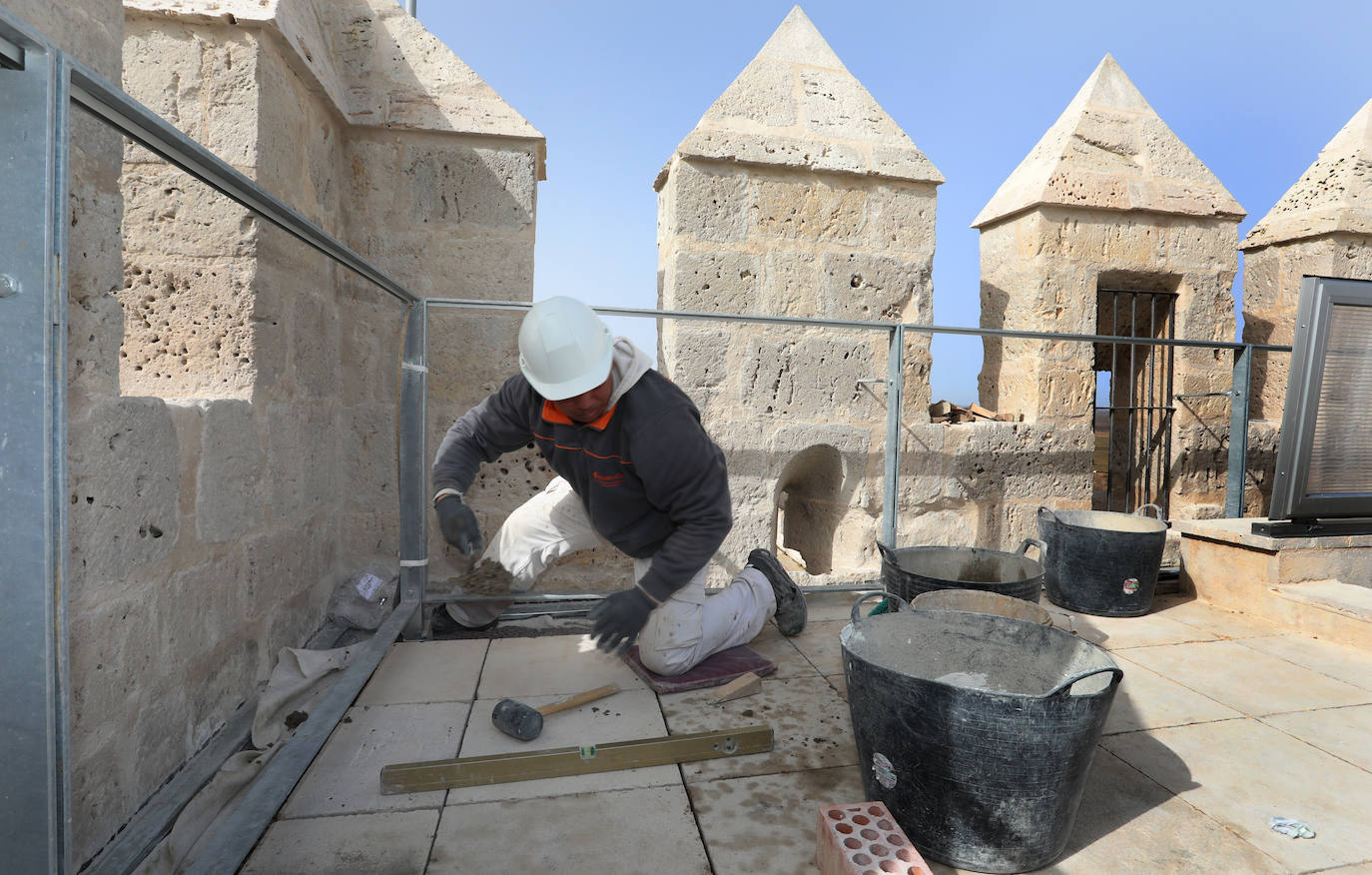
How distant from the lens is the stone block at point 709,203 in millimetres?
3613

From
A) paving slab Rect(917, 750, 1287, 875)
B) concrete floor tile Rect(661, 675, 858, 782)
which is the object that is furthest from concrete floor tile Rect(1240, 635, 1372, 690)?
concrete floor tile Rect(661, 675, 858, 782)

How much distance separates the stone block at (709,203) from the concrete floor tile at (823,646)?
1992mm

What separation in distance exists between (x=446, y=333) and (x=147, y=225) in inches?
51.4

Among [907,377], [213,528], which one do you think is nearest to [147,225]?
[213,528]

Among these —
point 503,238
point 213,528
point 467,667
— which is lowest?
point 467,667

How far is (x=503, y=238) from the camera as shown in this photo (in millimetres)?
3576

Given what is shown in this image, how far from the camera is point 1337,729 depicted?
85.7 inches

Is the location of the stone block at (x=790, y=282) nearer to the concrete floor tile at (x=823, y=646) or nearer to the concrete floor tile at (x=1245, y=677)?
the concrete floor tile at (x=823, y=646)

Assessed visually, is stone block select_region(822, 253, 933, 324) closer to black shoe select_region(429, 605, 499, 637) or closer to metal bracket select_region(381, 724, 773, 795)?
black shoe select_region(429, 605, 499, 637)

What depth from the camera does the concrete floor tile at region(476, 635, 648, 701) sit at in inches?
94.5

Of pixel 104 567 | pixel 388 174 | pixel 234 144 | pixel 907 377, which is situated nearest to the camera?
pixel 104 567

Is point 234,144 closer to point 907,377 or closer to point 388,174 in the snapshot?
point 388,174

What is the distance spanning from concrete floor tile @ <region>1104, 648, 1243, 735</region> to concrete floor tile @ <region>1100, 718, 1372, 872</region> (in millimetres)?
44

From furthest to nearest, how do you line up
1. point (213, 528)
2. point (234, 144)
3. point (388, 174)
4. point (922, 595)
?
point (388, 174) < point (234, 144) < point (922, 595) < point (213, 528)
